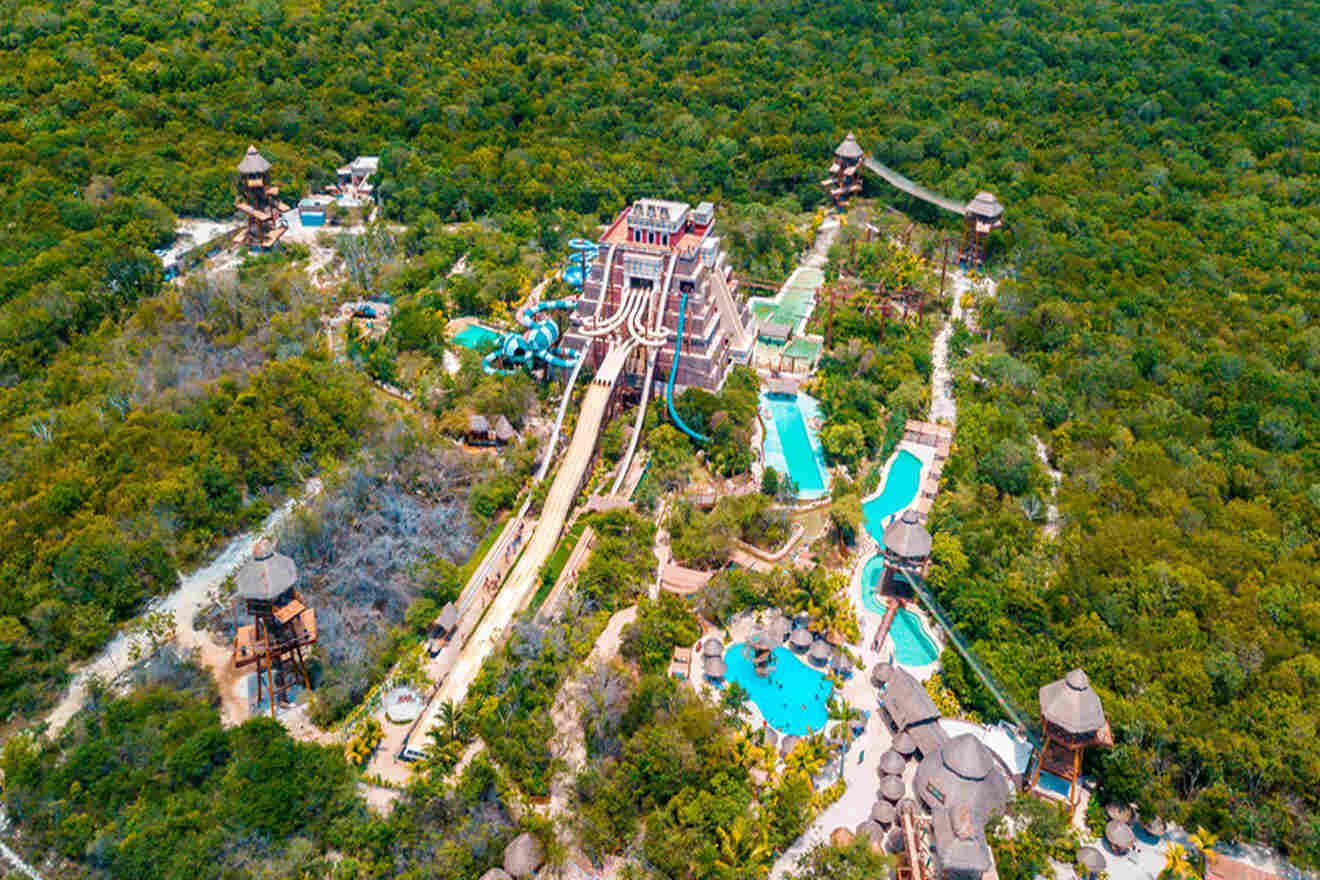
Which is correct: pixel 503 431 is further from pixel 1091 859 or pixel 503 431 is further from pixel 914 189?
pixel 914 189

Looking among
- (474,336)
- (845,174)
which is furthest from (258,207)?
(845,174)

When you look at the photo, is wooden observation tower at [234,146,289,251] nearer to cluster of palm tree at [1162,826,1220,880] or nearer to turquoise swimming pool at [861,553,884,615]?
turquoise swimming pool at [861,553,884,615]

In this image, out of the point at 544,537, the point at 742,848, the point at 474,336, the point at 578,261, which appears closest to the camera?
the point at 742,848

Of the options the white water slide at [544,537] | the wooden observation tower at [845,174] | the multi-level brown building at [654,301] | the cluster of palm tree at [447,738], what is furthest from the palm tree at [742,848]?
the wooden observation tower at [845,174]

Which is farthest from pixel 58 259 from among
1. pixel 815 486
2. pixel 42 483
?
pixel 815 486

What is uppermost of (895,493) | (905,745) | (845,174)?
(845,174)

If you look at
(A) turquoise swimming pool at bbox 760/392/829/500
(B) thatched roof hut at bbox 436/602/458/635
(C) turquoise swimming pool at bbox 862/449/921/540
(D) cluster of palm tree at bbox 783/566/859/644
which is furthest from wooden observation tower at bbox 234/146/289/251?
(D) cluster of palm tree at bbox 783/566/859/644
